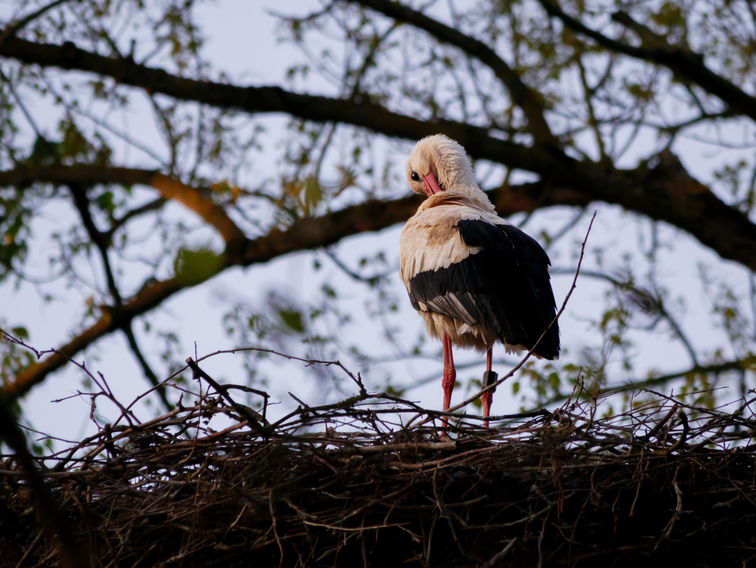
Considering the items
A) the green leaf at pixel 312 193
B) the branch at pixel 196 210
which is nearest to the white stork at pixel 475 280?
the branch at pixel 196 210

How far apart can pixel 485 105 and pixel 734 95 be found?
3214 millimetres

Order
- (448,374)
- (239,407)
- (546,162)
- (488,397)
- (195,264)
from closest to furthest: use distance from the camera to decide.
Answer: (195,264)
(239,407)
(488,397)
(448,374)
(546,162)

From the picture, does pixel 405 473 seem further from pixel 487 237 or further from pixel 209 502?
pixel 487 237

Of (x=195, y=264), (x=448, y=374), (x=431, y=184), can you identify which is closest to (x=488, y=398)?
(x=448, y=374)

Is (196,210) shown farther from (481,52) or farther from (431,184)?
(481,52)

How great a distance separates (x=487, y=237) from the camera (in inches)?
165

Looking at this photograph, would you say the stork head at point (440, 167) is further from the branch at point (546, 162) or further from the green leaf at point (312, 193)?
the green leaf at point (312, 193)

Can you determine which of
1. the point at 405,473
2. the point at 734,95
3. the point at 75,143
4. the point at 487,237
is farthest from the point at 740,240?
the point at 75,143

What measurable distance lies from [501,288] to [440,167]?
5.86 ft

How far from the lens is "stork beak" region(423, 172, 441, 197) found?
5.59 m

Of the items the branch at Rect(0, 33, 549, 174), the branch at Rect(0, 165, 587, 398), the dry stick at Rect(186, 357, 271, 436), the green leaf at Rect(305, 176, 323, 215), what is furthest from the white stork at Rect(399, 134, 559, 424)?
the green leaf at Rect(305, 176, 323, 215)

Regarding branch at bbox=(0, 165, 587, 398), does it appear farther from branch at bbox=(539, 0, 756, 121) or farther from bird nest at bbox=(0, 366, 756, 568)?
bird nest at bbox=(0, 366, 756, 568)

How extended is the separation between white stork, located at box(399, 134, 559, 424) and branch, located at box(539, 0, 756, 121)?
2.81m

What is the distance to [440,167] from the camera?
18.3 feet
